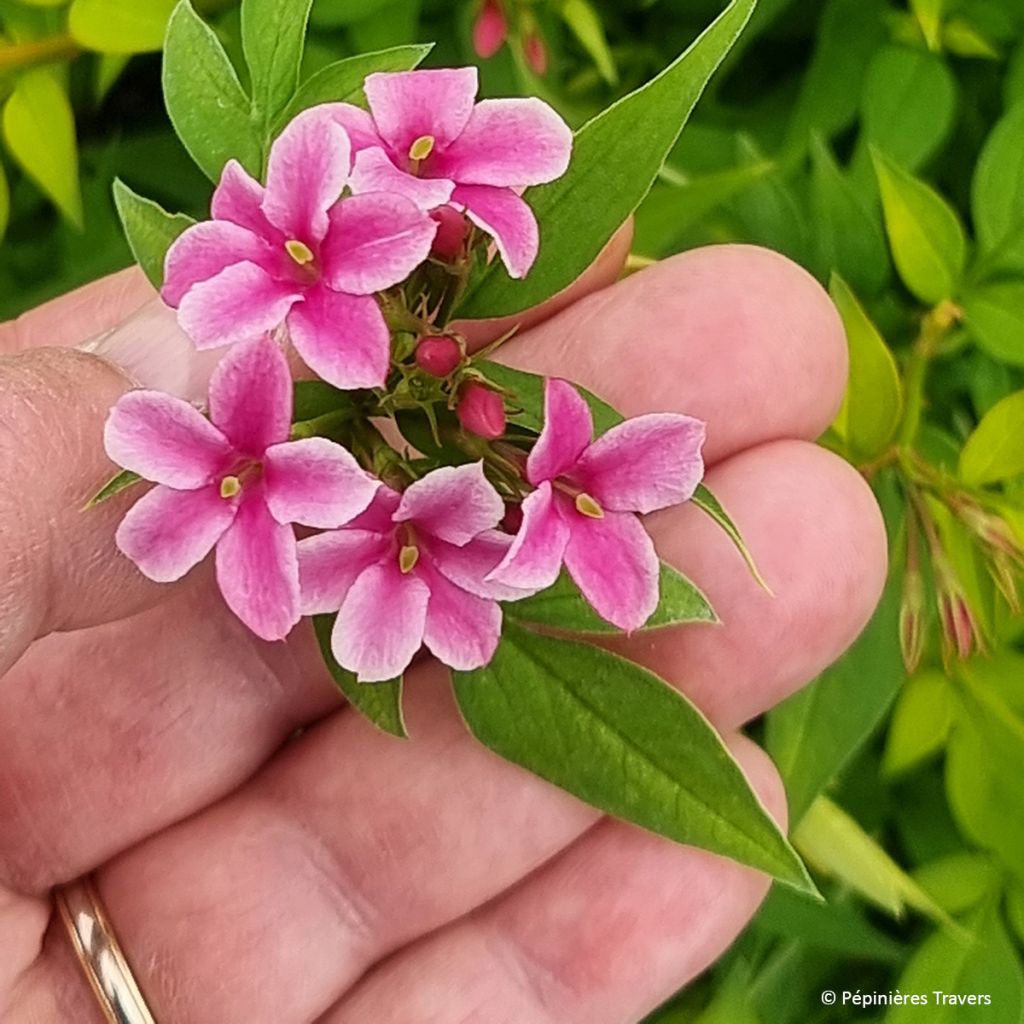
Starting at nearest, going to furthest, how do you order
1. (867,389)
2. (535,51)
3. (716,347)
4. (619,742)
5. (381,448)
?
(381,448)
(619,742)
(716,347)
(867,389)
(535,51)

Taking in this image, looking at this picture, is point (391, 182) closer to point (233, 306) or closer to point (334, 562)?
point (233, 306)

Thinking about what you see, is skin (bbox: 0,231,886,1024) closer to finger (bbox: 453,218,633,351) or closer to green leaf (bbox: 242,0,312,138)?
finger (bbox: 453,218,633,351)

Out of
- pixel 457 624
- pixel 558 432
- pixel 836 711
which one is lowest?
pixel 836 711

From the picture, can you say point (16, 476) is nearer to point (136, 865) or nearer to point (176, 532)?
point (176, 532)

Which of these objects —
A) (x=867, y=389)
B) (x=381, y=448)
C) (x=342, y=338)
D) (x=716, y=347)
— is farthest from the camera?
(x=867, y=389)

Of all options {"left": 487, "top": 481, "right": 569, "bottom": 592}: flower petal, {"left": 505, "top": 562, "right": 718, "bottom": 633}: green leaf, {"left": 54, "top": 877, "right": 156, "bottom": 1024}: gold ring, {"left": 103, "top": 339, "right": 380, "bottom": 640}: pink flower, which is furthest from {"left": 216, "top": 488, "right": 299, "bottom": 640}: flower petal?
{"left": 54, "top": 877, "right": 156, "bottom": 1024}: gold ring

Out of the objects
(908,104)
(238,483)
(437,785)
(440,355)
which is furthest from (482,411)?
(908,104)

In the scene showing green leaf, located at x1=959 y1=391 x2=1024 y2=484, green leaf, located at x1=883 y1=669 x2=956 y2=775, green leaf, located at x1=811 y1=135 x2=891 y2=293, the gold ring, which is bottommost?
green leaf, located at x1=883 y1=669 x2=956 y2=775
